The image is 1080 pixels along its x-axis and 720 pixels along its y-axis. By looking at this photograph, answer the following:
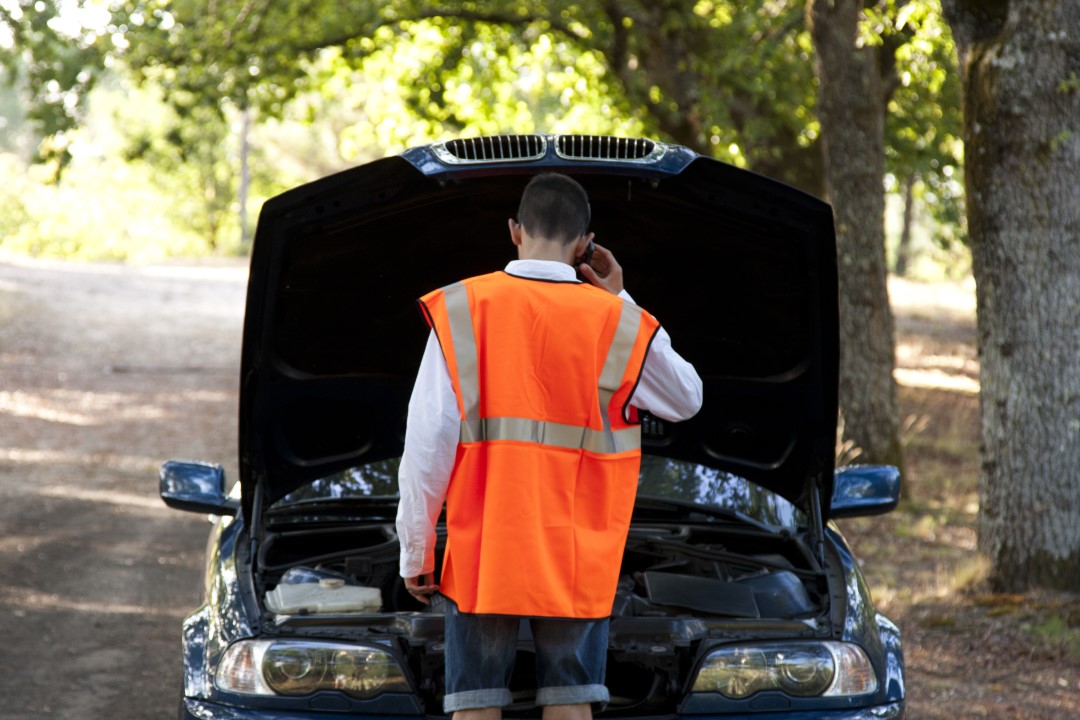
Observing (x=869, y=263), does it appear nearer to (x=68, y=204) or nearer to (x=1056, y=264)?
(x=1056, y=264)

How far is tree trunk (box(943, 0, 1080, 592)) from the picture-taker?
6805mm

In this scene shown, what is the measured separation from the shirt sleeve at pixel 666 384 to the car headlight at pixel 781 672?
0.71 meters

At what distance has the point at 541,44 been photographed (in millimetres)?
17547

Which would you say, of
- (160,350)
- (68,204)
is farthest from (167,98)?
(68,204)

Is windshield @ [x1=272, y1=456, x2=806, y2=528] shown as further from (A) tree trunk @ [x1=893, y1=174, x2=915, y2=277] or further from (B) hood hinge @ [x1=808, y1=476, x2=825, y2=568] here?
(A) tree trunk @ [x1=893, y1=174, x2=915, y2=277]

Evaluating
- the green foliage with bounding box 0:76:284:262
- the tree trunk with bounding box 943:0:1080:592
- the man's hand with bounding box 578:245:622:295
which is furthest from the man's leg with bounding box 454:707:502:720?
the green foliage with bounding box 0:76:284:262

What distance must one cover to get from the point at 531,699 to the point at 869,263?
8.38m

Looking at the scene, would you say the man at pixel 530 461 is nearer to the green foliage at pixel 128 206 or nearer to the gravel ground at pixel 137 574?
the gravel ground at pixel 137 574

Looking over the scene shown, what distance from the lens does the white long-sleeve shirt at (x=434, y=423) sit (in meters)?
3.14

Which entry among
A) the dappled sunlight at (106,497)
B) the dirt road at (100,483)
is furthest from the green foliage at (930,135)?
the dirt road at (100,483)

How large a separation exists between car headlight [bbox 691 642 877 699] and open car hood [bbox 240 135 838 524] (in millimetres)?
914

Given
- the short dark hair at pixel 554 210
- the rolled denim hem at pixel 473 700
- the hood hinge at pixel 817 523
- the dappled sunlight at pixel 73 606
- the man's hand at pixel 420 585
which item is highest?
the short dark hair at pixel 554 210

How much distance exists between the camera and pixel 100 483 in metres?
12.4

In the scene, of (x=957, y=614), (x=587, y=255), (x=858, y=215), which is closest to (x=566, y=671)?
(x=587, y=255)
